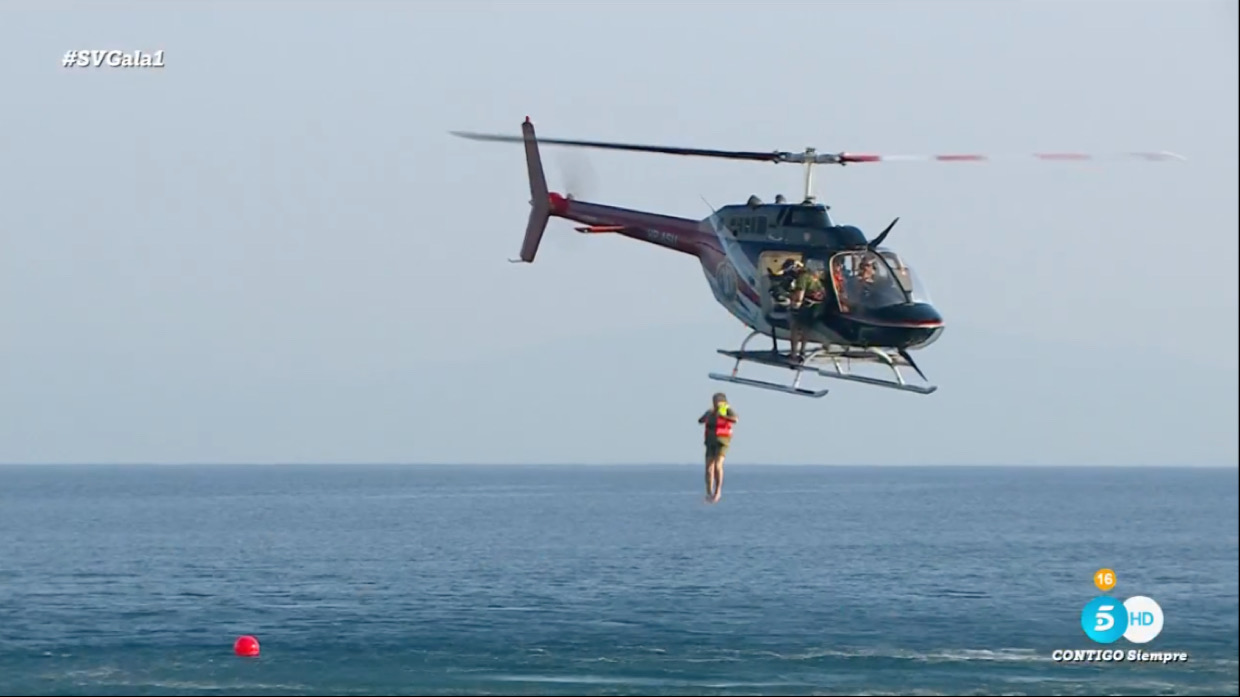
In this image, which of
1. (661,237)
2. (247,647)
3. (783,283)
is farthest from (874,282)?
(247,647)

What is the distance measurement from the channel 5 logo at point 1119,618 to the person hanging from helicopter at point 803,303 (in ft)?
180

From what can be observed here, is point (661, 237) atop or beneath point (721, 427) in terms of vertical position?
atop

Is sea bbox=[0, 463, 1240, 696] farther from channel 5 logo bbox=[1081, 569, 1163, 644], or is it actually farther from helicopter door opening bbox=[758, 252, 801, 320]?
helicopter door opening bbox=[758, 252, 801, 320]

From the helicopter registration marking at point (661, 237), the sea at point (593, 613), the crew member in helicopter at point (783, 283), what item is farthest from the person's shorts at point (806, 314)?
the sea at point (593, 613)

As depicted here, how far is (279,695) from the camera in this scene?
6250 cm

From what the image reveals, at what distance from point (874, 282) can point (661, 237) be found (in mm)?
7659

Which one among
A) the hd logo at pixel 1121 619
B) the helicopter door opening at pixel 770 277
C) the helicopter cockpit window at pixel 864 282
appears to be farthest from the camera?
the hd logo at pixel 1121 619

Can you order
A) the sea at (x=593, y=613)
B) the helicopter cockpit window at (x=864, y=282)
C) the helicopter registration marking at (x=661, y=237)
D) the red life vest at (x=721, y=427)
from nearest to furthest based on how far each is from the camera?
the red life vest at (x=721, y=427), the helicopter cockpit window at (x=864, y=282), the helicopter registration marking at (x=661, y=237), the sea at (x=593, y=613)

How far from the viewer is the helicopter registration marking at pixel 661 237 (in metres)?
40.8

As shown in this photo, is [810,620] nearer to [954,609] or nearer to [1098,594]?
[954,609]

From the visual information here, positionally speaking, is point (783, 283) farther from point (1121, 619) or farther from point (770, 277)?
point (1121, 619)

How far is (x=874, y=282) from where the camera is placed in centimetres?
3491

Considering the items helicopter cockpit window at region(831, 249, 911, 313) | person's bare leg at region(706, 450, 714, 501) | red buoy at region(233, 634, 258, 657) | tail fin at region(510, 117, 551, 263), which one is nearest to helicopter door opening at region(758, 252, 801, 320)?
helicopter cockpit window at region(831, 249, 911, 313)

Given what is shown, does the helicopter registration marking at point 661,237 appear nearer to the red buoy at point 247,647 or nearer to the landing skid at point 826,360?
the landing skid at point 826,360
